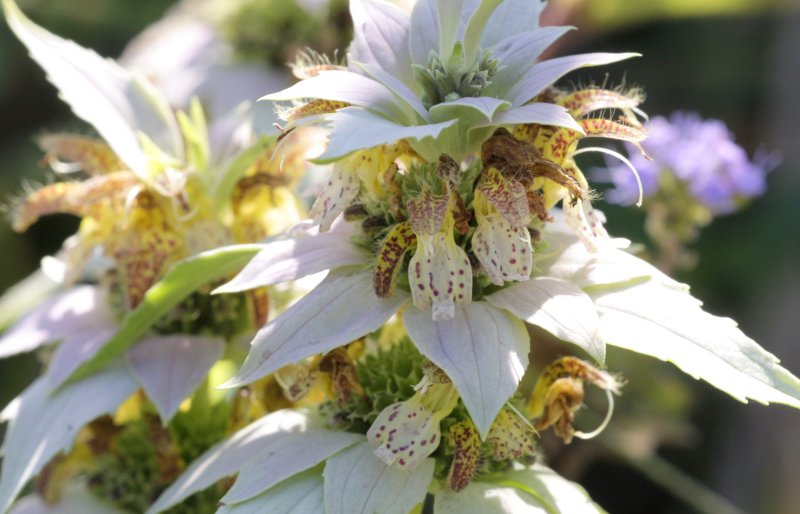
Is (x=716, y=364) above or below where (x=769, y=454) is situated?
above

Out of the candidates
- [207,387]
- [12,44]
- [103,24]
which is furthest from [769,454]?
[12,44]

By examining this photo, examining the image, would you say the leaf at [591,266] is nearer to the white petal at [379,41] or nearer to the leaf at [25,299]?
the white petal at [379,41]

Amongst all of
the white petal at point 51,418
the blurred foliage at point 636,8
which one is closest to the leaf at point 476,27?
the white petal at point 51,418

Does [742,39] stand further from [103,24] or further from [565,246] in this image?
[565,246]

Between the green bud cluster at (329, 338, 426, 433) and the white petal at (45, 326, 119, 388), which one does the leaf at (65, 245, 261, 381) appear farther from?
the green bud cluster at (329, 338, 426, 433)

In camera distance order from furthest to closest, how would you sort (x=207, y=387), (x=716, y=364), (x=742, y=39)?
(x=742, y=39)
(x=207, y=387)
(x=716, y=364)

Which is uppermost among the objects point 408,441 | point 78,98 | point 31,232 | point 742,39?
point 78,98

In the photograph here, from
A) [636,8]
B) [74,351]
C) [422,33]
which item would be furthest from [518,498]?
[636,8]
